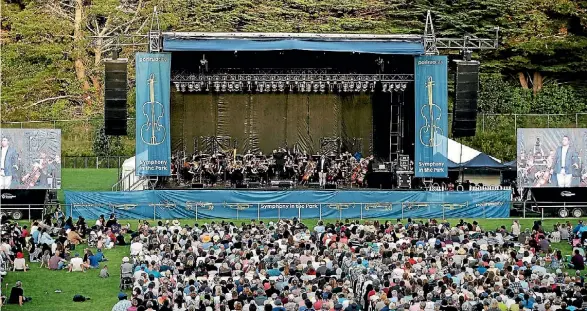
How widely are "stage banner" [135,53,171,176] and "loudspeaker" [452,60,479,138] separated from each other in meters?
9.73

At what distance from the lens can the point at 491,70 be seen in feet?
214

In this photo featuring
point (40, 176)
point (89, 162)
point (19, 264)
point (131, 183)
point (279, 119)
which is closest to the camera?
point (19, 264)

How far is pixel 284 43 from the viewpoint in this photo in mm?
43094

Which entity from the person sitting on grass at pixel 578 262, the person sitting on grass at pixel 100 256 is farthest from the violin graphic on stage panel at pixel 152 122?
the person sitting on grass at pixel 578 262

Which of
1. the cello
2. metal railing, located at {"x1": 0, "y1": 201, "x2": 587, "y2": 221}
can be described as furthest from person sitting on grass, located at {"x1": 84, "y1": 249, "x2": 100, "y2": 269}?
the cello

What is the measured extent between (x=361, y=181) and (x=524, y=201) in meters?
6.31

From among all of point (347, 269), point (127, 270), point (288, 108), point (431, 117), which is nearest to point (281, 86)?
point (288, 108)

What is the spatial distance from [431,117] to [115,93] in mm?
10738

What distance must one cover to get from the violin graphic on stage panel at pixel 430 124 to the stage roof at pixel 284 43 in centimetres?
191

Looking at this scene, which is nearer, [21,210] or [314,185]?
[21,210]

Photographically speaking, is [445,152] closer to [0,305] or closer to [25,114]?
[0,305]

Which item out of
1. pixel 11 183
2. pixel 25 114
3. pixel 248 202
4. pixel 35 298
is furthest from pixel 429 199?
pixel 25 114

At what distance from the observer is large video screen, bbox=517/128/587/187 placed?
42.0 meters

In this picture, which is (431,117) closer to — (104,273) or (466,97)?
(466,97)
